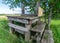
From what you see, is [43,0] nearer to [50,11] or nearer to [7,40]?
[50,11]

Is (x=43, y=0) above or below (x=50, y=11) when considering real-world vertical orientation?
above

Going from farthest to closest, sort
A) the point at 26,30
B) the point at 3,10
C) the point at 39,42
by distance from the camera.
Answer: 1. the point at 3,10
2. the point at 26,30
3. the point at 39,42

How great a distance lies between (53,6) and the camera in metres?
4.73

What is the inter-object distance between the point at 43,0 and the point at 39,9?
1.36 feet

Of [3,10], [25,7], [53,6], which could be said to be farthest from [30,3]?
[3,10]

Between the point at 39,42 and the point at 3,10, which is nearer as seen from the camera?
the point at 39,42

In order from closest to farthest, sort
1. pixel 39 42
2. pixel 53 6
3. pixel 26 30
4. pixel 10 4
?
pixel 39 42 < pixel 26 30 < pixel 53 6 < pixel 10 4

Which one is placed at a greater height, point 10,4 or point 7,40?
point 10,4

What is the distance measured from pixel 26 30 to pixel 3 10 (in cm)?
562

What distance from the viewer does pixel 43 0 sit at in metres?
4.98

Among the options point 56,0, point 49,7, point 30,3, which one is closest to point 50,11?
point 49,7

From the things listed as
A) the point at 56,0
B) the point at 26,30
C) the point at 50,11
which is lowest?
the point at 26,30

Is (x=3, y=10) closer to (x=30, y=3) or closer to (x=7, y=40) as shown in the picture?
(x=30, y=3)

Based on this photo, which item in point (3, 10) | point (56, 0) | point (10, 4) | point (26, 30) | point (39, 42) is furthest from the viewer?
point (3, 10)
